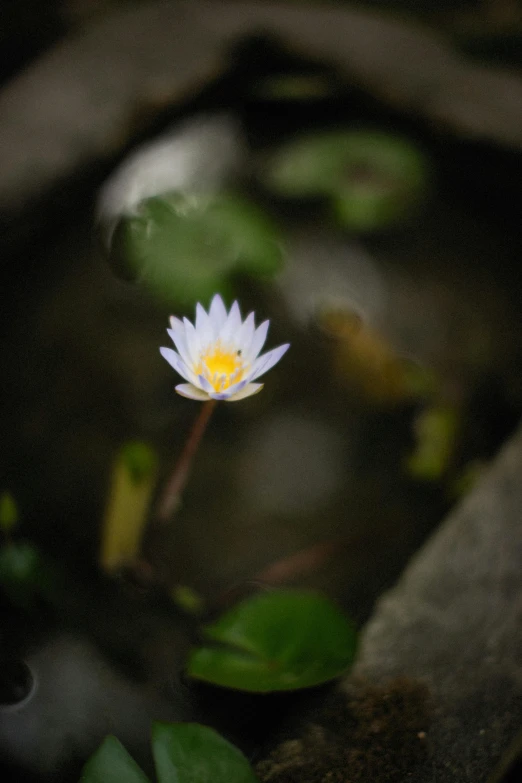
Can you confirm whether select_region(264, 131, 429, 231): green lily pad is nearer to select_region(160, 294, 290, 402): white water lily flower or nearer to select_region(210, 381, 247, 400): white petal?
select_region(160, 294, 290, 402): white water lily flower

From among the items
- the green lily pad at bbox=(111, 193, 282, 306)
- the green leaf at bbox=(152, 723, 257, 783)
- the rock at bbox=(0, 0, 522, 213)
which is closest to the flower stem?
the green leaf at bbox=(152, 723, 257, 783)

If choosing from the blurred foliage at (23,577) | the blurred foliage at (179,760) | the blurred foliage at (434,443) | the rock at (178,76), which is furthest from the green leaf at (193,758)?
the rock at (178,76)

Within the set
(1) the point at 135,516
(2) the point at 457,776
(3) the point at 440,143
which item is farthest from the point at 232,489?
(3) the point at 440,143

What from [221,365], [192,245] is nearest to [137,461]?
[221,365]

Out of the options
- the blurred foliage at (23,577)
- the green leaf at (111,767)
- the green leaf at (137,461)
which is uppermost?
the green leaf at (137,461)

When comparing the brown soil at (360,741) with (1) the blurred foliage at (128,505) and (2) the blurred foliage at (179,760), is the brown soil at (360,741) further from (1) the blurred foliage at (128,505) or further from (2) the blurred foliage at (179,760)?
(1) the blurred foliage at (128,505)

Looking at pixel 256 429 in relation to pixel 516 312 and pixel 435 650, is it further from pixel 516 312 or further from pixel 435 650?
pixel 516 312

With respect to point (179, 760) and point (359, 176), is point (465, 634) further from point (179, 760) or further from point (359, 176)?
point (359, 176)
